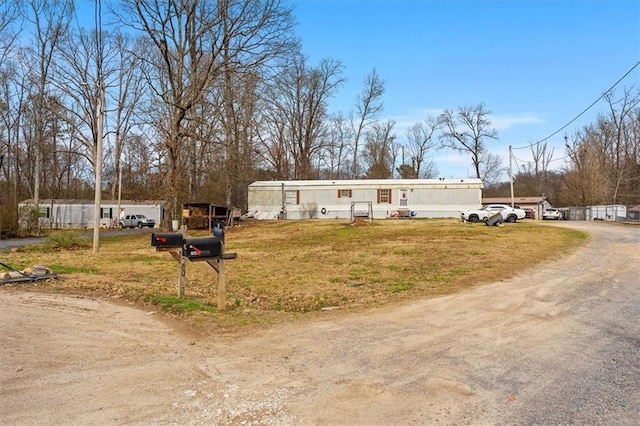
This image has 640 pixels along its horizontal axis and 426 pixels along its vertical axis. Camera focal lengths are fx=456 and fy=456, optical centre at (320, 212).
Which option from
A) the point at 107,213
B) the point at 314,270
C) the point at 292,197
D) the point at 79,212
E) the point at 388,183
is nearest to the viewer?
the point at 314,270

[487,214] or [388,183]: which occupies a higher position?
[388,183]

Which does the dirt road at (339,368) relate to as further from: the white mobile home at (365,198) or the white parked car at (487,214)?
the white mobile home at (365,198)

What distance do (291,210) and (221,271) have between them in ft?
97.8

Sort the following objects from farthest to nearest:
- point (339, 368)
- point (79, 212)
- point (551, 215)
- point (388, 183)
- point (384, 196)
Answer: point (551, 215), point (79, 212), point (388, 183), point (384, 196), point (339, 368)

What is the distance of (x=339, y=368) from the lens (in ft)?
14.0

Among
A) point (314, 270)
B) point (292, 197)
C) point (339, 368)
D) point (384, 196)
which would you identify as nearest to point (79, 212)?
point (292, 197)

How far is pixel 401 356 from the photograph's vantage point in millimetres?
4613

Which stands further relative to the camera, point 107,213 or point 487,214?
point 107,213

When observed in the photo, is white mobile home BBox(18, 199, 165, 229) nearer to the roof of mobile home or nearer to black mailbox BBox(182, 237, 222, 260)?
the roof of mobile home

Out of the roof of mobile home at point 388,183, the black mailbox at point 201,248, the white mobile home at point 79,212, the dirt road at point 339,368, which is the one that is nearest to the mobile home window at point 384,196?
the roof of mobile home at point 388,183

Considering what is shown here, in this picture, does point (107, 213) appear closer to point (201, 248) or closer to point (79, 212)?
point (79, 212)

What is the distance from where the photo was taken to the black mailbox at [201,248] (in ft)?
22.0

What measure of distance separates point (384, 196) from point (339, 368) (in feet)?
Answer: 104

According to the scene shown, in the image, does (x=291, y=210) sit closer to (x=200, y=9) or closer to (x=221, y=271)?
(x=200, y=9)
